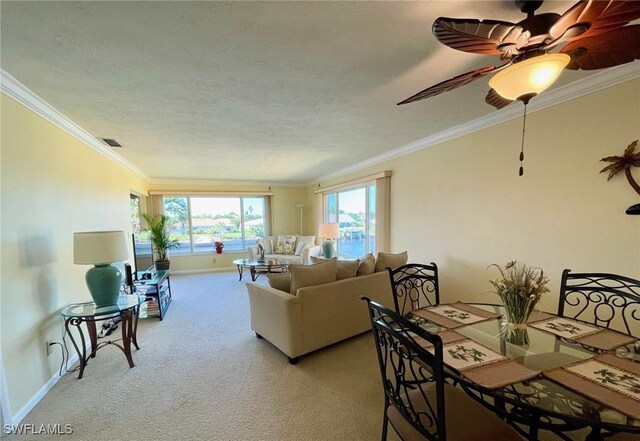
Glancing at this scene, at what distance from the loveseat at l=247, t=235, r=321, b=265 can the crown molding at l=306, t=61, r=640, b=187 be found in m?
3.09

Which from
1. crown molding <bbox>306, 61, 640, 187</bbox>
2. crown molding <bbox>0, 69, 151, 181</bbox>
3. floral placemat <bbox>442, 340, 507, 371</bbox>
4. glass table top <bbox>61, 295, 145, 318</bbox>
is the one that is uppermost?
crown molding <bbox>306, 61, 640, 187</bbox>

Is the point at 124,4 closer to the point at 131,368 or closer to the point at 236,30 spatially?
the point at 236,30

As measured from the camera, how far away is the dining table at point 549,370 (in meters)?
0.95

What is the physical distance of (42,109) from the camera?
2219mm

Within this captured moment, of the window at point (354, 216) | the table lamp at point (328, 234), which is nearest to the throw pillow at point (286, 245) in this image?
the window at point (354, 216)

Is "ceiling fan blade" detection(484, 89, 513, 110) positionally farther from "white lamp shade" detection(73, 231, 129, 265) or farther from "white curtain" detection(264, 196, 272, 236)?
"white curtain" detection(264, 196, 272, 236)

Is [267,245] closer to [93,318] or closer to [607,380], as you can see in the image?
[93,318]

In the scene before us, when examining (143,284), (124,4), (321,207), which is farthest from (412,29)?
(321,207)

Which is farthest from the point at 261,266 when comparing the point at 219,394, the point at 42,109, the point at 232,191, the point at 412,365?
the point at 412,365

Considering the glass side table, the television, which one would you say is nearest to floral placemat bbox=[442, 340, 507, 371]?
the glass side table

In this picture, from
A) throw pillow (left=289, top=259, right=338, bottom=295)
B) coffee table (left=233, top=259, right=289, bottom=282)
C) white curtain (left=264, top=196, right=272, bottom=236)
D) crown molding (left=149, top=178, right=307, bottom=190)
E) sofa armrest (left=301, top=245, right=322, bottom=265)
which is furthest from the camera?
white curtain (left=264, top=196, right=272, bottom=236)

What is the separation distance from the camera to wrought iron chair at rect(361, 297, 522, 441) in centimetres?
103

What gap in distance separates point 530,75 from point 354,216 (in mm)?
4585

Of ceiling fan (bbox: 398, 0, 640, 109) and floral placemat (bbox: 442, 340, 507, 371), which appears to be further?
floral placemat (bbox: 442, 340, 507, 371)
